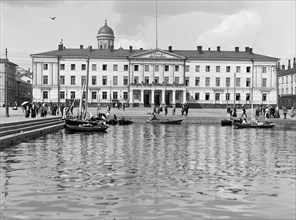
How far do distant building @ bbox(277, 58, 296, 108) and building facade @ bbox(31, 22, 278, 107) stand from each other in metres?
7.16

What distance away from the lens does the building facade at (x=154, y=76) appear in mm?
125938

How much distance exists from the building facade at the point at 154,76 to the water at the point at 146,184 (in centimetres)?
9673

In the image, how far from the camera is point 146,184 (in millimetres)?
17078

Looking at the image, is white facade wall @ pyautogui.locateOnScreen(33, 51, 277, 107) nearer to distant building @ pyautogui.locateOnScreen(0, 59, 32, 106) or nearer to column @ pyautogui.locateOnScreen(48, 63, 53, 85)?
column @ pyautogui.locateOnScreen(48, 63, 53, 85)

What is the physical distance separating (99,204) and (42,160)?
408 inches

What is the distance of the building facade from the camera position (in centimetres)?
12594

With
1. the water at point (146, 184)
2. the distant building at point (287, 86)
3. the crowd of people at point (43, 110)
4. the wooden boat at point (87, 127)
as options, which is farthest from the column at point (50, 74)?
the water at point (146, 184)

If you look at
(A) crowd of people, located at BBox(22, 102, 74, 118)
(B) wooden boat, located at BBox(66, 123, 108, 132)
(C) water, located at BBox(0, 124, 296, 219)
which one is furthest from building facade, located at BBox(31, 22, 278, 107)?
(C) water, located at BBox(0, 124, 296, 219)

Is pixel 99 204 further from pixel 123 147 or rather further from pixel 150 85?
pixel 150 85

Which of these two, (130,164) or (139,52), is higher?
(139,52)

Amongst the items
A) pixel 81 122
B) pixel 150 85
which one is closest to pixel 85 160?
pixel 81 122

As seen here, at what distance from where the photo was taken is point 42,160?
930 inches

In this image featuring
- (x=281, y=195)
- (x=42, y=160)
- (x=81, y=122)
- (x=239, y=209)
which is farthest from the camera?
(x=81, y=122)

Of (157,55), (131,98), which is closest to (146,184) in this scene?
(131,98)
